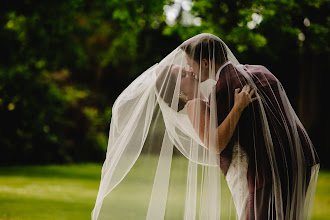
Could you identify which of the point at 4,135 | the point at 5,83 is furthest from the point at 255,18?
the point at 4,135

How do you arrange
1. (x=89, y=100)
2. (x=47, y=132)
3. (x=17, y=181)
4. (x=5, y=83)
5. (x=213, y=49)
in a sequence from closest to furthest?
(x=213, y=49)
(x=17, y=181)
(x=5, y=83)
(x=47, y=132)
(x=89, y=100)

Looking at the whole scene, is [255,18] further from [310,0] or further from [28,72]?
[28,72]

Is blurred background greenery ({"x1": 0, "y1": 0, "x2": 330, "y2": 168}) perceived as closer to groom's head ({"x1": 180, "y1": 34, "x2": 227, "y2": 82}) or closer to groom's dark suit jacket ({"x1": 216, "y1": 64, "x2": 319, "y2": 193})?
groom's head ({"x1": 180, "y1": 34, "x2": 227, "y2": 82})

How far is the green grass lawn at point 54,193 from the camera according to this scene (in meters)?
6.53

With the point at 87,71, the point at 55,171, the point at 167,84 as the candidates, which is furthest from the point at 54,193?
the point at 87,71

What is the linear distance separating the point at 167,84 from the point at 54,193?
238 inches

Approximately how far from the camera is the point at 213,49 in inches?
129

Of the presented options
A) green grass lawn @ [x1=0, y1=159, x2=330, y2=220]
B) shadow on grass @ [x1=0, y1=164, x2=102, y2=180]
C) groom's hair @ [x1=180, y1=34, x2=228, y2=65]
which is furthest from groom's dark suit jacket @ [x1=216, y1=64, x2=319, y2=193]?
shadow on grass @ [x1=0, y1=164, x2=102, y2=180]

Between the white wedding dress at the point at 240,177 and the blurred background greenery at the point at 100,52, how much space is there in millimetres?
3248

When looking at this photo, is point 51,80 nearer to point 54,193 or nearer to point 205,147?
point 54,193

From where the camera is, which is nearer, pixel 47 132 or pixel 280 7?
pixel 280 7

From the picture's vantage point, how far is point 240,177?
316 cm

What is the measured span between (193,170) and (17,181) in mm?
7804

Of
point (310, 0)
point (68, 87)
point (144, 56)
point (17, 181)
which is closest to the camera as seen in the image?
point (310, 0)
